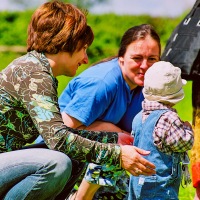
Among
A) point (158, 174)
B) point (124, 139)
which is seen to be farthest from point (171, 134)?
point (124, 139)

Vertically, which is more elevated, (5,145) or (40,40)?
(40,40)

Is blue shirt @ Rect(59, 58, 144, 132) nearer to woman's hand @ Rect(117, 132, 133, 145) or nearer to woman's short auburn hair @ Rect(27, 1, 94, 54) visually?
woman's hand @ Rect(117, 132, 133, 145)

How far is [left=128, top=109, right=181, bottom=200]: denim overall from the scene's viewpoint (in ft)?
13.8

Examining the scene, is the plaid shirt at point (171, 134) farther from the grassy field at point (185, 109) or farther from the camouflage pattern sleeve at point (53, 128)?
the grassy field at point (185, 109)

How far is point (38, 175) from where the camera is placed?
377 centimetres

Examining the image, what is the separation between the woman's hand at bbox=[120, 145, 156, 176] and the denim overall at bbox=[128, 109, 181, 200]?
521 mm

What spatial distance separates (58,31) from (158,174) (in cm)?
99

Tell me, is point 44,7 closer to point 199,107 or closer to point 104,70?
point 104,70

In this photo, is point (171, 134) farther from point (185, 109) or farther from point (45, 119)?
point (185, 109)

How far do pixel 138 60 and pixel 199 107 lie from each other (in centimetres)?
75

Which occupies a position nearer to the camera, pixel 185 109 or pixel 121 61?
pixel 121 61

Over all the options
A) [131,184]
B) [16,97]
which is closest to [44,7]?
[16,97]

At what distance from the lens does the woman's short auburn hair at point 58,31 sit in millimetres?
3930

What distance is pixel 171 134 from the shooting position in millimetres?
4137
